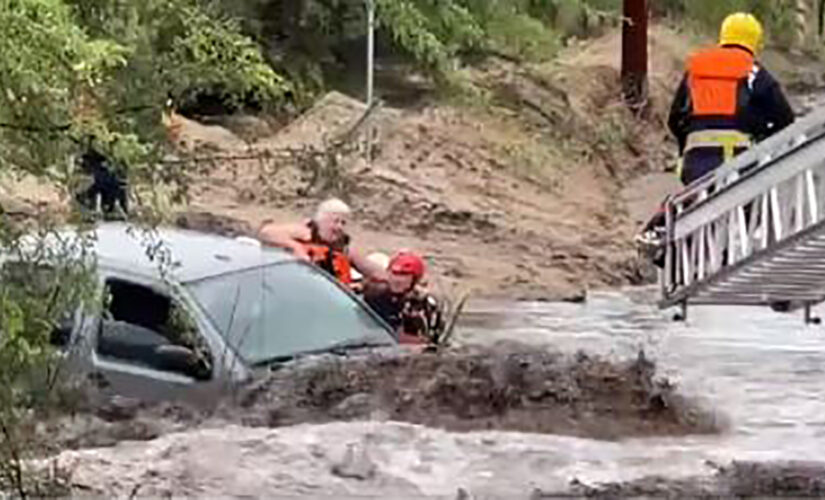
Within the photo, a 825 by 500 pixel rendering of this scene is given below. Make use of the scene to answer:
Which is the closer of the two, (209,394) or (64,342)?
(64,342)

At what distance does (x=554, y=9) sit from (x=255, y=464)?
6.56 ft

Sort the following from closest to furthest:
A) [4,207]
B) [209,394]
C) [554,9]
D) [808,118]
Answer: [4,207]
[554,9]
[209,394]
[808,118]

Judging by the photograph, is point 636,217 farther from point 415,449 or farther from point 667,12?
point 415,449

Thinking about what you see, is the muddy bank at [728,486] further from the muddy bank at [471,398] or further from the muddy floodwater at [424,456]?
the muddy bank at [471,398]

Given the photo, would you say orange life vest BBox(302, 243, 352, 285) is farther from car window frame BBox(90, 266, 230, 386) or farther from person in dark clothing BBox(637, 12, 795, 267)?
car window frame BBox(90, 266, 230, 386)

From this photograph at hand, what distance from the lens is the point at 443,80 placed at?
838cm

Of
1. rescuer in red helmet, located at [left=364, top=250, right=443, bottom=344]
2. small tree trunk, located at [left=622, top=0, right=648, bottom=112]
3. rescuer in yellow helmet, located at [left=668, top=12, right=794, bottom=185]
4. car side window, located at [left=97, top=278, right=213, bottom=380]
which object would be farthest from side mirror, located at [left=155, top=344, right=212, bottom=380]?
small tree trunk, located at [left=622, top=0, right=648, bottom=112]

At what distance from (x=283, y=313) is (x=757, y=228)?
2.72m

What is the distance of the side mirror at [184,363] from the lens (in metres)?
11.3

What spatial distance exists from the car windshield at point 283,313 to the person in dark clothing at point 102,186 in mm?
3882

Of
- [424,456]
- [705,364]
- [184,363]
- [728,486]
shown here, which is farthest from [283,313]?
[705,364]

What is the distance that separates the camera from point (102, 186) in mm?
7414

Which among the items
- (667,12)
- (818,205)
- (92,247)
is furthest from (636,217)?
(92,247)

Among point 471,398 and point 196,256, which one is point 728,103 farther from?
point 196,256
